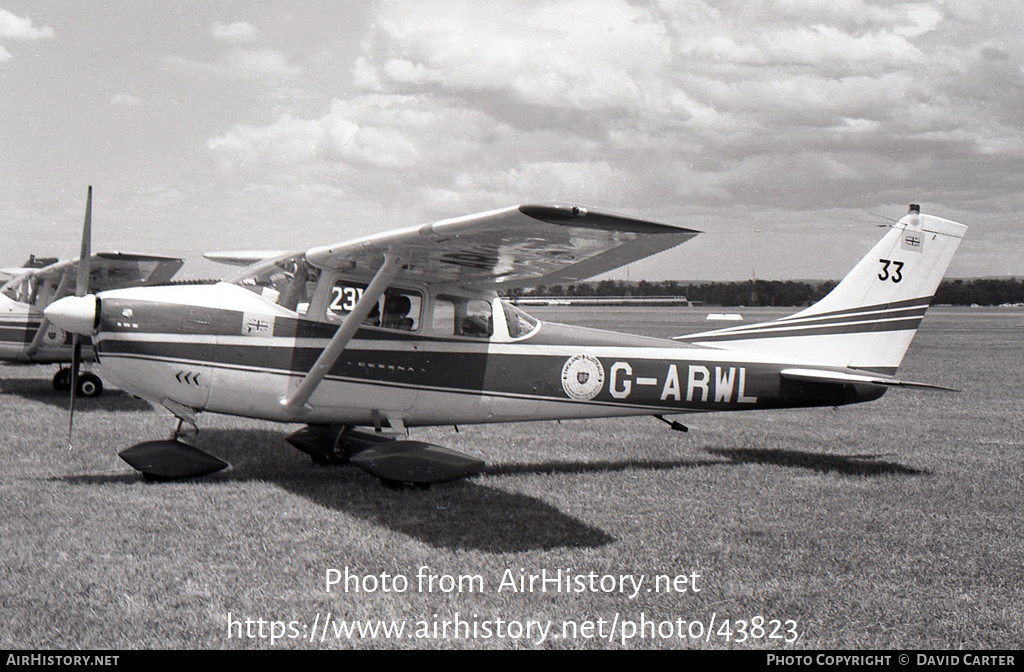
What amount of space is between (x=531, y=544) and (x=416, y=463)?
143cm

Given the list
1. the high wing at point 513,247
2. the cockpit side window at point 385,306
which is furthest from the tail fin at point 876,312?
the cockpit side window at point 385,306

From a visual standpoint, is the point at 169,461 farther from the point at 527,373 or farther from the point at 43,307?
the point at 43,307

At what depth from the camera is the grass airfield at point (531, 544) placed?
3.84 meters

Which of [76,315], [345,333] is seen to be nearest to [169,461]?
[76,315]

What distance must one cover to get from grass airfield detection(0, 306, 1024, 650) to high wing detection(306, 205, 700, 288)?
1893 mm

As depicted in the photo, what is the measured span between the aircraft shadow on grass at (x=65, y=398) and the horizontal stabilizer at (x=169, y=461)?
5320mm

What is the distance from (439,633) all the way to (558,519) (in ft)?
7.02

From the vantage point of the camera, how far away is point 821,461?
824cm

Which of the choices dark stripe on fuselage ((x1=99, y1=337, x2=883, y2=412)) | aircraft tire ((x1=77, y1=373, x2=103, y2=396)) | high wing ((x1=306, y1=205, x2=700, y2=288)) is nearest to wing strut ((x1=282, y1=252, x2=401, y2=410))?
high wing ((x1=306, y1=205, x2=700, y2=288))

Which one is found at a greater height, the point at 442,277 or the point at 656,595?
the point at 442,277
